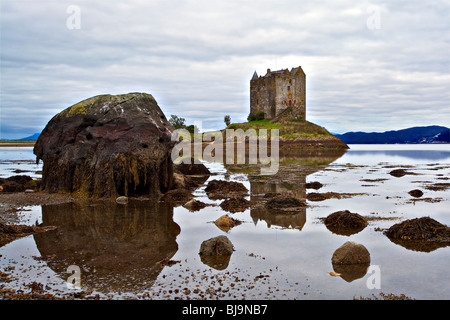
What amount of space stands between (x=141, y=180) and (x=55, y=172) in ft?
14.7

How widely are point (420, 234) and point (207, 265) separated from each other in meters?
6.04

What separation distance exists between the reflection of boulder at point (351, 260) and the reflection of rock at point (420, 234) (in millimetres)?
2082

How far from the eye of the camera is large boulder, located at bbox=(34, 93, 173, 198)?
1912 centimetres

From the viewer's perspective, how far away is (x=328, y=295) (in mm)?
7062

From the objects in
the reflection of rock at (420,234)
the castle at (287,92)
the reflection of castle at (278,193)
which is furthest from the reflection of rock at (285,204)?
the castle at (287,92)

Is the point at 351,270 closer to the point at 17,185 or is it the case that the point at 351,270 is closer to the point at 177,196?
the point at 177,196

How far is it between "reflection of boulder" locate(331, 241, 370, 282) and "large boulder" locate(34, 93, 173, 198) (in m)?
12.4

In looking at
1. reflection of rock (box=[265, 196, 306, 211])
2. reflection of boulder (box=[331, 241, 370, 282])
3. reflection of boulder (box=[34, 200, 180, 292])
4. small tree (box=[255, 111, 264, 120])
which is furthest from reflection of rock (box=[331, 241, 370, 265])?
small tree (box=[255, 111, 264, 120])

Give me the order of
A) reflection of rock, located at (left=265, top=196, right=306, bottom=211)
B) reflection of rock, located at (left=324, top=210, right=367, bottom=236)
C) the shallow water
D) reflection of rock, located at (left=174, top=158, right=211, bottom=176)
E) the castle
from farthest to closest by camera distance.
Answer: the castle → reflection of rock, located at (left=174, top=158, right=211, bottom=176) → reflection of rock, located at (left=265, top=196, right=306, bottom=211) → reflection of rock, located at (left=324, top=210, right=367, bottom=236) → the shallow water

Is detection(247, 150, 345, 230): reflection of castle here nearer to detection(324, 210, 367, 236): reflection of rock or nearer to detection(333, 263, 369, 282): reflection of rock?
detection(324, 210, 367, 236): reflection of rock

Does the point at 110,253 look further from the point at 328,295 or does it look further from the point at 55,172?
the point at 55,172

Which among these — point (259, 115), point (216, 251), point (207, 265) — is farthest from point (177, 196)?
point (259, 115)
